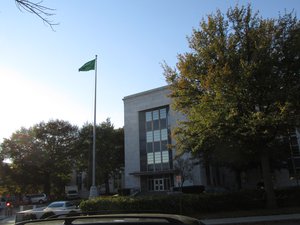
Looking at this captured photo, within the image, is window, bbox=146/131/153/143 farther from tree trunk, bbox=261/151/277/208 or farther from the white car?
tree trunk, bbox=261/151/277/208

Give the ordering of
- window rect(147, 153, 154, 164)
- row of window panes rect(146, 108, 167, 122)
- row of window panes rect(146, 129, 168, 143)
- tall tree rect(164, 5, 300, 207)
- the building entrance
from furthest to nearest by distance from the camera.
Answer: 1. row of window panes rect(146, 108, 167, 122)
2. window rect(147, 153, 154, 164)
3. row of window panes rect(146, 129, 168, 143)
4. the building entrance
5. tall tree rect(164, 5, 300, 207)

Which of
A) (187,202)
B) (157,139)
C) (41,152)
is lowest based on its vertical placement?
(187,202)

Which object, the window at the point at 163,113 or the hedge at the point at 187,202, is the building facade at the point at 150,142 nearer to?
the window at the point at 163,113

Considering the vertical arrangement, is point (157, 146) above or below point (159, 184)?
above

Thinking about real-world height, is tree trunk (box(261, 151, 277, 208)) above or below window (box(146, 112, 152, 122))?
below

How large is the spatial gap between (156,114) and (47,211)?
35.8 metres

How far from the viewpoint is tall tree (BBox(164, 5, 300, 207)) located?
20891 millimetres

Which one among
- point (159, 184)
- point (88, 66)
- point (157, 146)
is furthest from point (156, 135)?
point (88, 66)

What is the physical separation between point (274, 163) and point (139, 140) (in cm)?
2285

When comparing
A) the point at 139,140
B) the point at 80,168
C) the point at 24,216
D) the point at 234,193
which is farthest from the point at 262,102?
the point at 80,168

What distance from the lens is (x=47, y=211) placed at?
73.4 feet

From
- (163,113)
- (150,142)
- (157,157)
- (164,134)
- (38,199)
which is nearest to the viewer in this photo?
(157,157)

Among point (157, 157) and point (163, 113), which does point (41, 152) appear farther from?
point (163, 113)

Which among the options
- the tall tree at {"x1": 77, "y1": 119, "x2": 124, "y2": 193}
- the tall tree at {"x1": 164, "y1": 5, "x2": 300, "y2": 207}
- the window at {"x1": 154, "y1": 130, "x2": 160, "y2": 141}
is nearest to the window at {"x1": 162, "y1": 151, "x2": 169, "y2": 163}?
the window at {"x1": 154, "y1": 130, "x2": 160, "y2": 141}
